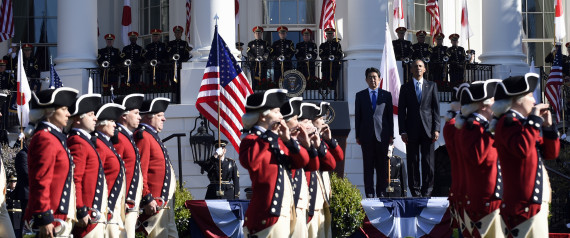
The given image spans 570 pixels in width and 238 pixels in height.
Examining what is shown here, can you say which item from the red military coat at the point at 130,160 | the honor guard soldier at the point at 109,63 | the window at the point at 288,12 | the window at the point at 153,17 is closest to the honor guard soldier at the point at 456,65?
the window at the point at 288,12

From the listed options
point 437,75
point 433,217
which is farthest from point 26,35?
point 433,217

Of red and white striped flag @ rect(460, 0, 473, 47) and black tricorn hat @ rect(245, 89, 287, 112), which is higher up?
red and white striped flag @ rect(460, 0, 473, 47)

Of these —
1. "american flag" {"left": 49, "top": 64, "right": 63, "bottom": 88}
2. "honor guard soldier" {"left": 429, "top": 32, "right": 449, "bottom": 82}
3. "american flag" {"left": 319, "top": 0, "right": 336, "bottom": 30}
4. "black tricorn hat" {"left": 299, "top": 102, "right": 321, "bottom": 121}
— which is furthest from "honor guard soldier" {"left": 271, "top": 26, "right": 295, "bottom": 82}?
"black tricorn hat" {"left": 299, "top": 102, "right": 321, "bottom": 121}

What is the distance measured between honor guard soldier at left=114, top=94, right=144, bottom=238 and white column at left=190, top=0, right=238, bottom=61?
445 inches

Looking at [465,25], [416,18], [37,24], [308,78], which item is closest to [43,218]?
[308,78]

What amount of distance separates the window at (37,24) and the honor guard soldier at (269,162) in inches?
795

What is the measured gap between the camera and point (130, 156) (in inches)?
483

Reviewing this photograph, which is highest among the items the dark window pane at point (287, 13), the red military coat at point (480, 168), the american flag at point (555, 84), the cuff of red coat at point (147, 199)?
the dark window pane at point (287, 13)

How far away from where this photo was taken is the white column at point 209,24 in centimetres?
2384

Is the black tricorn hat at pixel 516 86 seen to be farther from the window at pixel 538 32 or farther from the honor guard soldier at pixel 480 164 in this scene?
the window at pixel 538 32

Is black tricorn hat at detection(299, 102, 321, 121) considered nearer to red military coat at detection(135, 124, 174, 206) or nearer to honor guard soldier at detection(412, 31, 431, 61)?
red military coat at detection(135, 124, 174, 206)

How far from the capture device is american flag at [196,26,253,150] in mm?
17047

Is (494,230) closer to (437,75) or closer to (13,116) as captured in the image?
(437,75)

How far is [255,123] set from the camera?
11109 mm
